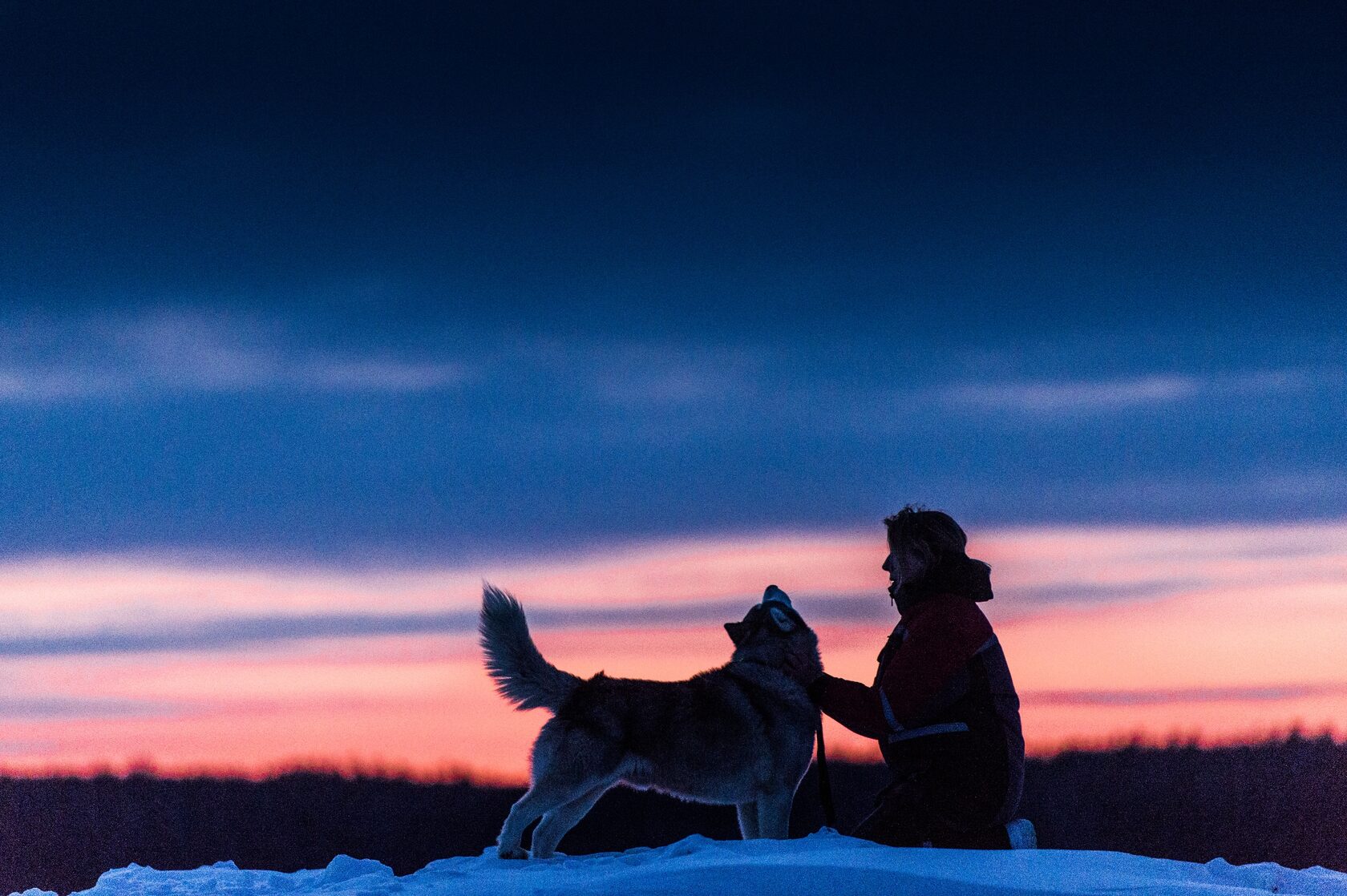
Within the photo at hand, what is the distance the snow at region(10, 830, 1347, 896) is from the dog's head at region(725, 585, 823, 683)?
4.40ft

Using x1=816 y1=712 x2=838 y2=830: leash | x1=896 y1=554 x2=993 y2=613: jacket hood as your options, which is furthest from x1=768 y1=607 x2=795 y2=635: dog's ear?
x1=896 y1=554 x2=993 y2=613: jacket hood

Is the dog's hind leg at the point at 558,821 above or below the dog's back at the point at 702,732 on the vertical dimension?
below

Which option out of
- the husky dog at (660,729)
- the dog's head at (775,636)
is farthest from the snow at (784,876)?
the dog's head at (775,636)

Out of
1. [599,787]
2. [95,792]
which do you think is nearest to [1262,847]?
[599,787]

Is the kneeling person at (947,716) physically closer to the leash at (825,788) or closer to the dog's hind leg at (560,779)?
the leash at (825,788)

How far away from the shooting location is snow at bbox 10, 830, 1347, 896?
4.73 m

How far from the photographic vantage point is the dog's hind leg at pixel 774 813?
7.33 meters

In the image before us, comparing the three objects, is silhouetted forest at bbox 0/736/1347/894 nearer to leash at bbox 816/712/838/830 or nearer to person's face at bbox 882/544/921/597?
leash at bbox 816/712/838/830

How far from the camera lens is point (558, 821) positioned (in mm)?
7090

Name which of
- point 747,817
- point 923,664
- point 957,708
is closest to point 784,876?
point 923,664

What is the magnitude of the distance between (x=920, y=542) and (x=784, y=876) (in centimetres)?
218

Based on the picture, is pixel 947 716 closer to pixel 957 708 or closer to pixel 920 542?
pixel 957 708

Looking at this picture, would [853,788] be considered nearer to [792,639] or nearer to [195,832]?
[792,639]

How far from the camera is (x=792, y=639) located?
7.57 metres
